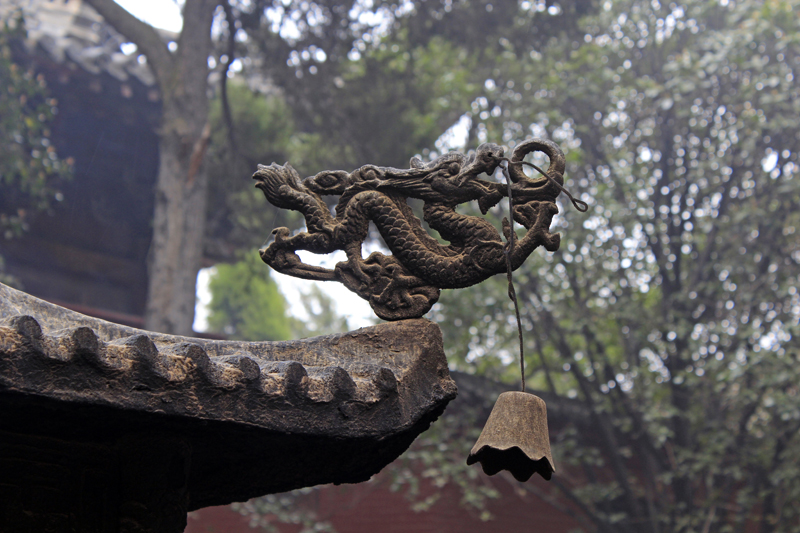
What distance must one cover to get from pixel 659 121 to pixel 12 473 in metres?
7.45

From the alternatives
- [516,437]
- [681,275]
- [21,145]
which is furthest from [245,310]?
[516,437]

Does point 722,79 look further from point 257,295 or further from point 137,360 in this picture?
point 257,295

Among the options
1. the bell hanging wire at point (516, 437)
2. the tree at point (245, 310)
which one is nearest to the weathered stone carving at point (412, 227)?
the bell hanging wire at point (516, 437)

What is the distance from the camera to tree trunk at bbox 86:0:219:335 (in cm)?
646

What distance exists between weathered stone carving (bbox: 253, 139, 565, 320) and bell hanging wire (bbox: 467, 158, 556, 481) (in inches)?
3.0

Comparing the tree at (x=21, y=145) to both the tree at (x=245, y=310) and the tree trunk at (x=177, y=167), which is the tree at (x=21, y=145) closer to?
the tree trunk at (x=177, y=167)

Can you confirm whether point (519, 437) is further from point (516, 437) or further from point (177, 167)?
point (177, 167)

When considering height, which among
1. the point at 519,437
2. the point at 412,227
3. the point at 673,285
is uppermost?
the point at 673,285

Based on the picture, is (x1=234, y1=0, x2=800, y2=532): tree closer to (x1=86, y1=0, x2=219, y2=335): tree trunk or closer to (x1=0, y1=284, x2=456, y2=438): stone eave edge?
(x1=86, y1=0, x2=219, y2=335): tree trunk

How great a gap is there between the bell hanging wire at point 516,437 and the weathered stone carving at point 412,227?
0.08 meters

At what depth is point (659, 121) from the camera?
764cm

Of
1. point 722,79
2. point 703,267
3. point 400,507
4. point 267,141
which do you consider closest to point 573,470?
point 400,507

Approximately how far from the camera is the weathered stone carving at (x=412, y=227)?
77.7 inches

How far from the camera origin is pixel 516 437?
1795mm
